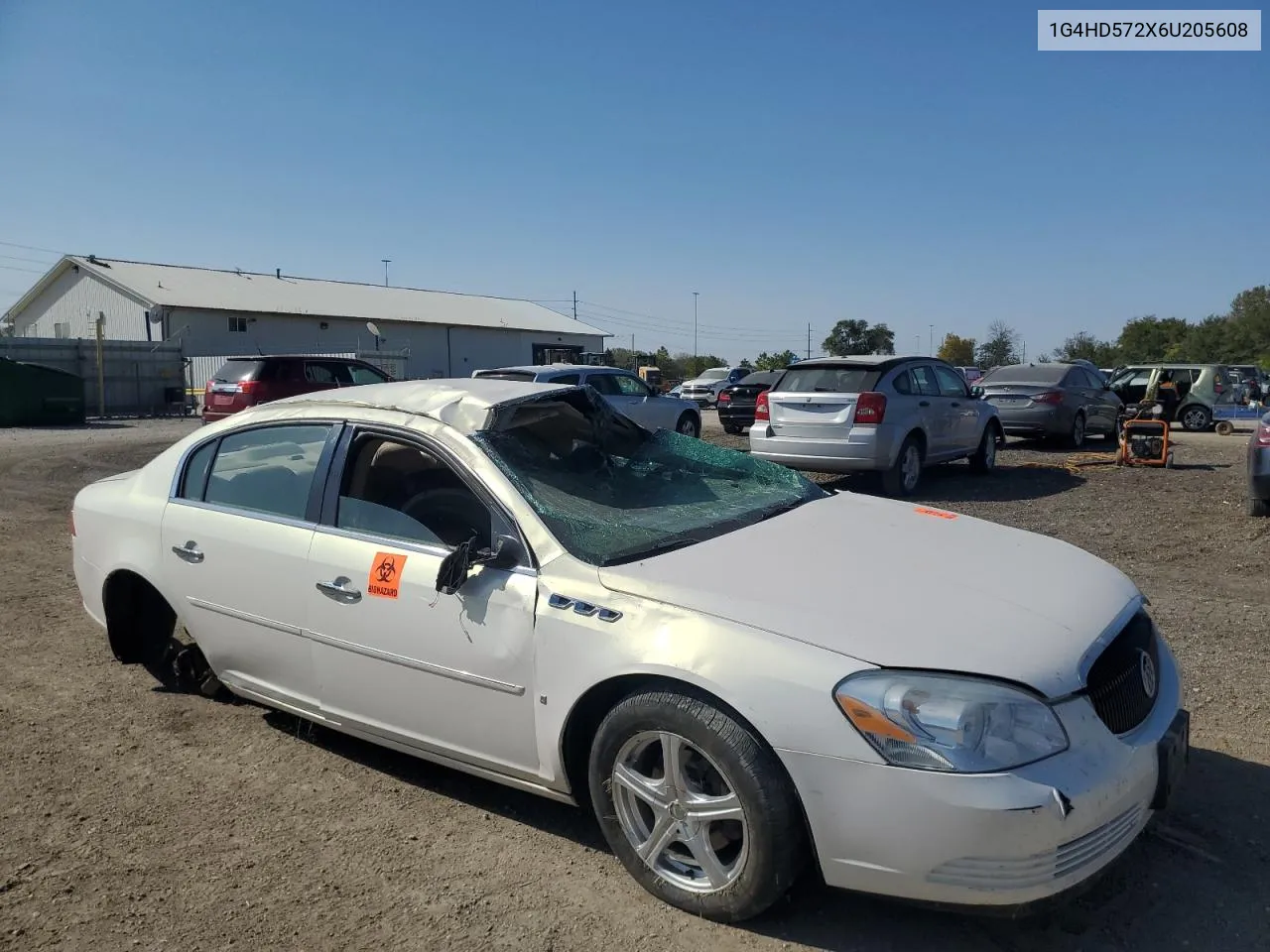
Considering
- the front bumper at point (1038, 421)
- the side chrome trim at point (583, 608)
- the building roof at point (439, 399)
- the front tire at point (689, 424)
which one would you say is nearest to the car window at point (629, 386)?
the front tire at point (689, 424)

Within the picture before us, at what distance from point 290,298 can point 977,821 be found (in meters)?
50.7

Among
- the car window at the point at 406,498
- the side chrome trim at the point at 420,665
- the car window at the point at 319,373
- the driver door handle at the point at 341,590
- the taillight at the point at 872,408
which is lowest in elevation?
the side chrome trim at the point at 420,665

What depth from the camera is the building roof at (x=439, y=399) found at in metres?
3.72

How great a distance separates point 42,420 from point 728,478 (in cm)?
2401

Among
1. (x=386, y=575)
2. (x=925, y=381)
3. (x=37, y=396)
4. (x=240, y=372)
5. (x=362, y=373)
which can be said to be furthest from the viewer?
(x=37, y=396)

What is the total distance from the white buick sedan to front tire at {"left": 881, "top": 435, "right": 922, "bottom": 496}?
6678mm

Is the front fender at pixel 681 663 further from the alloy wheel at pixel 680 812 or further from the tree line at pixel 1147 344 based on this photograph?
the tree line at pixel 1147 344

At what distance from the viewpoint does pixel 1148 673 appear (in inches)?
120

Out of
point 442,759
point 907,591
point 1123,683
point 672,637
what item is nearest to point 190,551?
point 442,759

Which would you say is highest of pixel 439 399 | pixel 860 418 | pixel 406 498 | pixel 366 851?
pixel 439 399

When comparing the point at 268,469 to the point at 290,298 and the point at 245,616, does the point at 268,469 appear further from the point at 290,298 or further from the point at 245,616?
the point at 290,298

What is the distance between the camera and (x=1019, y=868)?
2.43 m

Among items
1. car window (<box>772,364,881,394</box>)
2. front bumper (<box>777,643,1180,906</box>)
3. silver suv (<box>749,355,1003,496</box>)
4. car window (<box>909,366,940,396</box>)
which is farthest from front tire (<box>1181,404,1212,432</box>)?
front bumper (<box>777,643,1180,906</box>)

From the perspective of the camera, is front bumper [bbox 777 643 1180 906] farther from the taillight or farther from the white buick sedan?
the taillight
